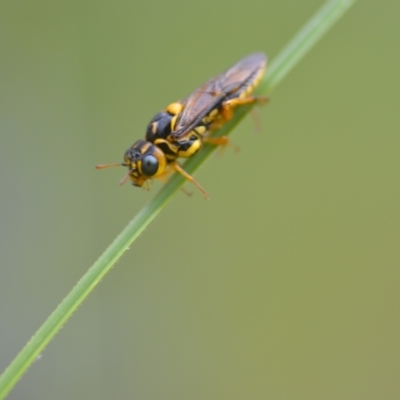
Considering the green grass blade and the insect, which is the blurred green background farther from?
the green grass blade

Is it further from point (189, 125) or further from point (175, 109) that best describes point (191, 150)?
point (175, 109)

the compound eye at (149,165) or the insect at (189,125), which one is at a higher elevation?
the insect at (189,125)

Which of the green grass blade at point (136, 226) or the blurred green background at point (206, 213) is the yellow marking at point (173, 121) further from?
the blurred green background at point (206, 213)

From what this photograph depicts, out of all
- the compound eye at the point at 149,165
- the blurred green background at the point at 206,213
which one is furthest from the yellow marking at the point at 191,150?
the blurred green background at the point at 206,213

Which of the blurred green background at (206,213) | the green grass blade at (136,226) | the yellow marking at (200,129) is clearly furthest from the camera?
the blurred green background at (206,213)

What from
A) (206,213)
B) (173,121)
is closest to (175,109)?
(173,121)

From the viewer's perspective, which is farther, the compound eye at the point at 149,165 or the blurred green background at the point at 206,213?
the blurred green background at the point at 206,213

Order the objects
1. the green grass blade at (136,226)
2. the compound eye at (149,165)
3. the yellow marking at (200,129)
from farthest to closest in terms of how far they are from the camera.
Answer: the yellow marking at (200,129) < the compound eye at (149,165) < the green grass blade at (136,226)
